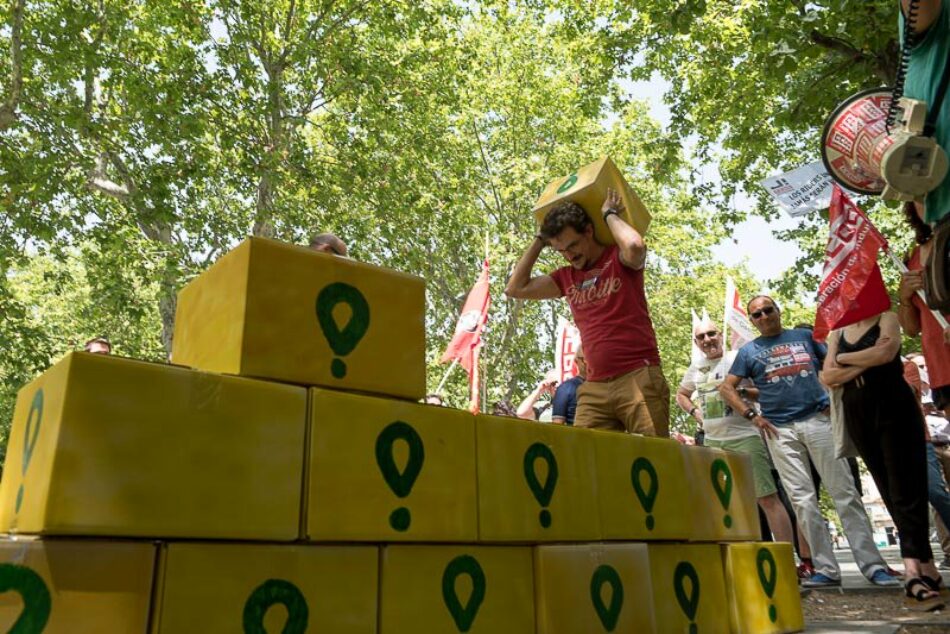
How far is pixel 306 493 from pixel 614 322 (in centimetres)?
200

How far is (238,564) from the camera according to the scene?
169cm

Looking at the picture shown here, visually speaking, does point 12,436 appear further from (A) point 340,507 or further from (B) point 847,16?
(B) point 847,16

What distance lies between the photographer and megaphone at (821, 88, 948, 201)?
198cm

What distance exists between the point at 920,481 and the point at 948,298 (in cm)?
227

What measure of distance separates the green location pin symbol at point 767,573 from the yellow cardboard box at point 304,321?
6.32ft

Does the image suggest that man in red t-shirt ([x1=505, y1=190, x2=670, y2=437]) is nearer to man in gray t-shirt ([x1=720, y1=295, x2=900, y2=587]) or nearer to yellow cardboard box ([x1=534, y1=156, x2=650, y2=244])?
yellow cardboard box ([x1=534, y1=156, x2=650, y2=244])

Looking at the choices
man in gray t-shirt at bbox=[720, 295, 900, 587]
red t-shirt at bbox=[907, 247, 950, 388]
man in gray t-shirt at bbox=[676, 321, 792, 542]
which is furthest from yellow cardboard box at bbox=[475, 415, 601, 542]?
man in gray t-shirt at bbox=[720, 295, 900, 587]

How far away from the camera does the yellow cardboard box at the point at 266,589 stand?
1.59 meters

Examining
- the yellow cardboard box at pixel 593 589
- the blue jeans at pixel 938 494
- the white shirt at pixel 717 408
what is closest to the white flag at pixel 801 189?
the white shirt at pixel 717 408

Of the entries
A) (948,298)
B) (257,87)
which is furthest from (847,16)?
(257,87)

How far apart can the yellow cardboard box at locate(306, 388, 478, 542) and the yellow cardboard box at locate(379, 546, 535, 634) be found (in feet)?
0.18

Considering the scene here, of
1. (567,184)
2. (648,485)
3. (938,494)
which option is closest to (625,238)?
(567,184)

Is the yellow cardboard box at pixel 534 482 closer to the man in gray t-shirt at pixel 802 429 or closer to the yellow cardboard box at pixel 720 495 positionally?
the yellow cardboard box at pixel 720 495

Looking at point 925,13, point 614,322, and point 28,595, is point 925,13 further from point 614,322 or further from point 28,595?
point 28,595
